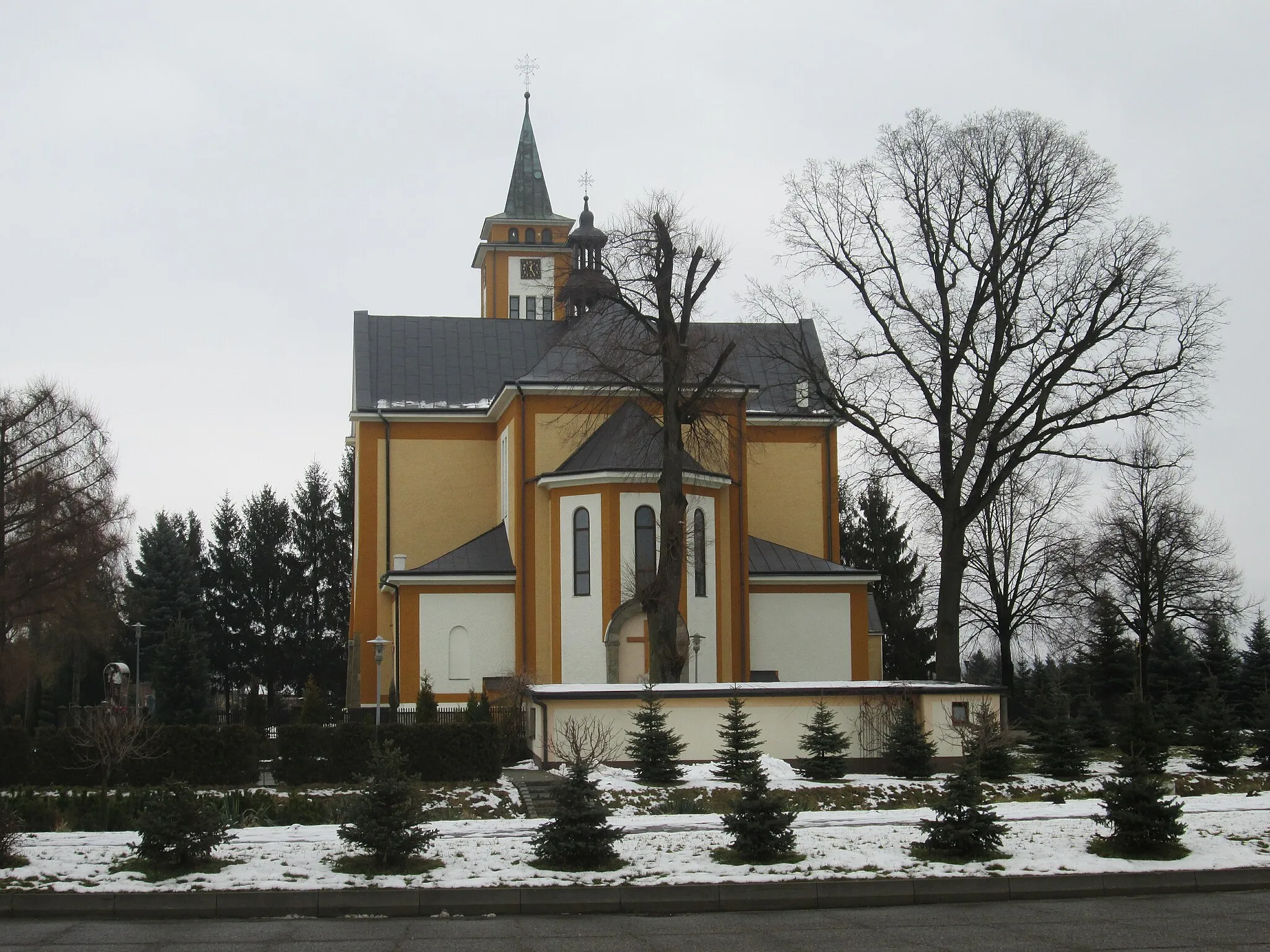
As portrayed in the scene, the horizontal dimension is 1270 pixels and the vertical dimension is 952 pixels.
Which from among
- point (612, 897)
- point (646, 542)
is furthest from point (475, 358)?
point (612, 897)

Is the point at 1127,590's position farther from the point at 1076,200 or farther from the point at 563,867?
the point at 563,867

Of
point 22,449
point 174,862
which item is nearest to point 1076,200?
point 174,862

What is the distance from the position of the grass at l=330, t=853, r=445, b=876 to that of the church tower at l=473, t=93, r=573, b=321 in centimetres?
4294

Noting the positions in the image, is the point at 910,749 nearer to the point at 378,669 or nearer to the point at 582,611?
the point at 582,611

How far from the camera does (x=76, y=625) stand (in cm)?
3722

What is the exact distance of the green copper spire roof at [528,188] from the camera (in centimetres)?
5788

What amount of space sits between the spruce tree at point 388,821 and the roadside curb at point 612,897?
756 mm

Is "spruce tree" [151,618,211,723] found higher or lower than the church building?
lower

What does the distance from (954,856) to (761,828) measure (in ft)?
6.45

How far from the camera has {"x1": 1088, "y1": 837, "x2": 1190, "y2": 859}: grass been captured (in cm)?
1327

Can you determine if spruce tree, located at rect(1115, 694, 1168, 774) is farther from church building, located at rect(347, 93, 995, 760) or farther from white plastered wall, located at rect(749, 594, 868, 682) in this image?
white plastered wall, located at rect(749, 594, 868, 682)

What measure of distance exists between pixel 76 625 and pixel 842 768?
24135 mm

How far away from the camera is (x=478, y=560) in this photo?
33938mm

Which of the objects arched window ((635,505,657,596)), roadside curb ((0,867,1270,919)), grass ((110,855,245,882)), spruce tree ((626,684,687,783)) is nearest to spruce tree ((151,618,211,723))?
arched window ((635,505,657,596))
